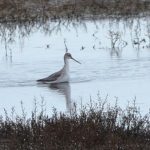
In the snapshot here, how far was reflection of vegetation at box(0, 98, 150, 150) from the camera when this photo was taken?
8.77m

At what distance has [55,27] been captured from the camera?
985 inches

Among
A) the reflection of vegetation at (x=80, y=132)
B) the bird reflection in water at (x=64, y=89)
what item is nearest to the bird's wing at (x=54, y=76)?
the bird reflection in water at (x=64, y=89)

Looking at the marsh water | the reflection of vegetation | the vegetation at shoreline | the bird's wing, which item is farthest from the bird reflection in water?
the vegetation at shoreline

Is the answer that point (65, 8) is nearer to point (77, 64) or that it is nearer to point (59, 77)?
point (77, 64)

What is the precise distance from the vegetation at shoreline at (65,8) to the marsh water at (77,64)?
1.63m

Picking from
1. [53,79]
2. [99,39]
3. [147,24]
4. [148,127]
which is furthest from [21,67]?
[148,127]

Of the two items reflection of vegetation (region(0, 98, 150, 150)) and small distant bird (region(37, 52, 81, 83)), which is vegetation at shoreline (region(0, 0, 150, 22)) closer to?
small distant bird (region(37, 52, 81, 83))

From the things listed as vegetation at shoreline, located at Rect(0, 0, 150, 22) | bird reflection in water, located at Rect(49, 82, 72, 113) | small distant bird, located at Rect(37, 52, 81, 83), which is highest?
vegetation at shoreline, located at Rect(0, 0, 150, 22)

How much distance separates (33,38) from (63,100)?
937cm

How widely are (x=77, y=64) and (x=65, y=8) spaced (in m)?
11.1

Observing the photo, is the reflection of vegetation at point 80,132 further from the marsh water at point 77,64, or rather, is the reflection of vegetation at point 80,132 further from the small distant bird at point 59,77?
the small distant bird at point 59,77

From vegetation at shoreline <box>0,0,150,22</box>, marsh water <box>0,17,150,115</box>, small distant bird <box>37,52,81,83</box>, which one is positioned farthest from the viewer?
vegetation at shoreline <box>0,0,150,22</box>

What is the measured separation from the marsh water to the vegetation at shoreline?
1.63 m

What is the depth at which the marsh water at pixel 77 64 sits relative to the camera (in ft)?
45.4
